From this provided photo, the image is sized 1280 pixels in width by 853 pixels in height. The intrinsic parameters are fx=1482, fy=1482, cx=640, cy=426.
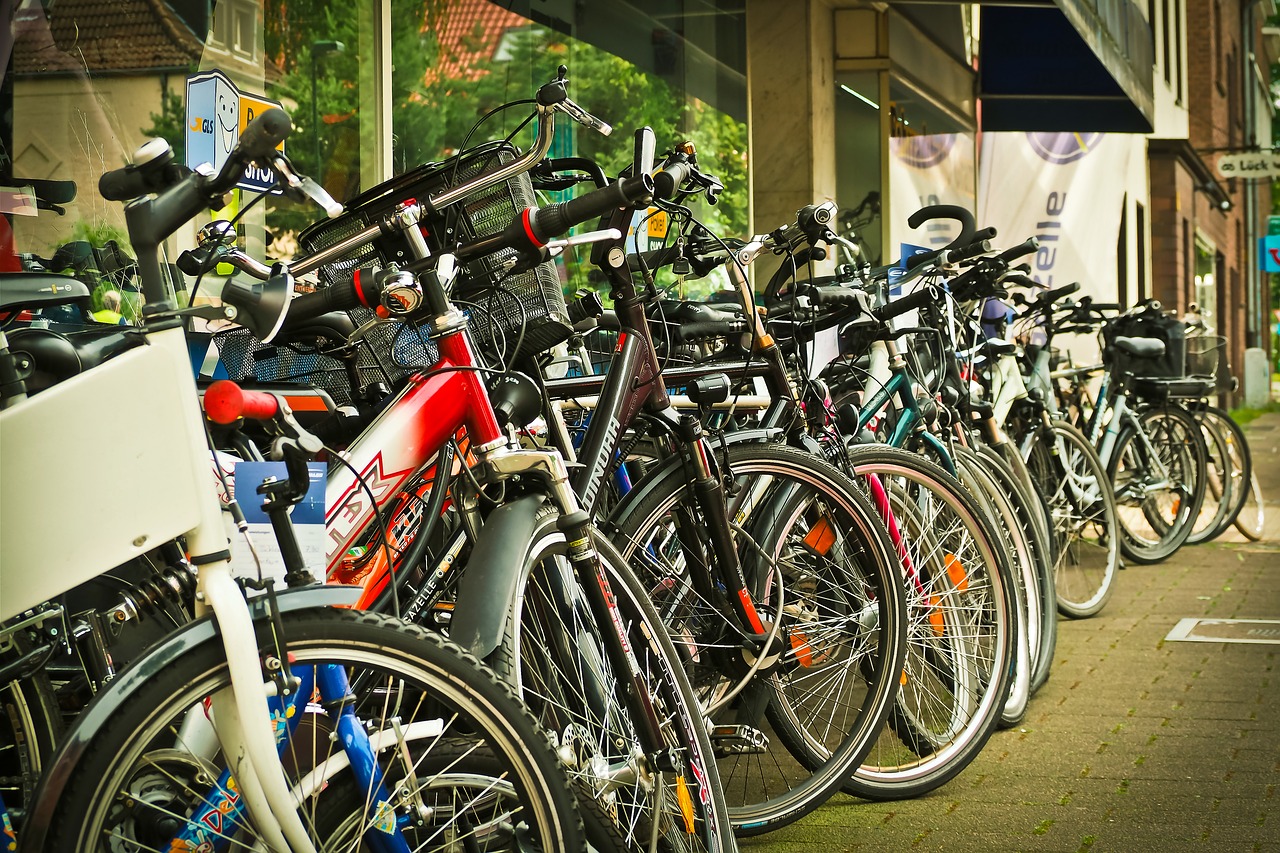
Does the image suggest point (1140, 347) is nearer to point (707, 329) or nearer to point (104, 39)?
point (707, 329)

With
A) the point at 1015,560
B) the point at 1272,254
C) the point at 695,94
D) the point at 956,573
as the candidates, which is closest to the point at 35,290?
the point at 956,573

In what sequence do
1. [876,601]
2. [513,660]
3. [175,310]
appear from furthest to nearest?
[876,601]
[513,660]
[175,310]

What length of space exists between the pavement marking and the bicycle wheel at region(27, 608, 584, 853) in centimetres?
450

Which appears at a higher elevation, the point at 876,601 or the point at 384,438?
the point at 384,438

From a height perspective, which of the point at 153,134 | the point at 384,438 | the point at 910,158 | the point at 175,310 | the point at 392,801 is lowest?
the point at 392,801

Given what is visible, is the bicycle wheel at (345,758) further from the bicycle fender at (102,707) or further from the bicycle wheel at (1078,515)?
the bicycle wheel at (1078,515)

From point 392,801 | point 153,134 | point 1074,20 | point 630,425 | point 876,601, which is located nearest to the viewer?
point 392,801

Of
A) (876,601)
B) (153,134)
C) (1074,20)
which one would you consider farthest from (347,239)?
(1074,20)

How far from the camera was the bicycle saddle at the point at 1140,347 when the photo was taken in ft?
24.8

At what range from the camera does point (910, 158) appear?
1045 centimetres

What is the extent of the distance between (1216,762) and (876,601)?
1.32 metres

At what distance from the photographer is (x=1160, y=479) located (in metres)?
7.76

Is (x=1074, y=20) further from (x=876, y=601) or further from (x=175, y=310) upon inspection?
(x=175, y=310)

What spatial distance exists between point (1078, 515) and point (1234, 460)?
8.69 ft
